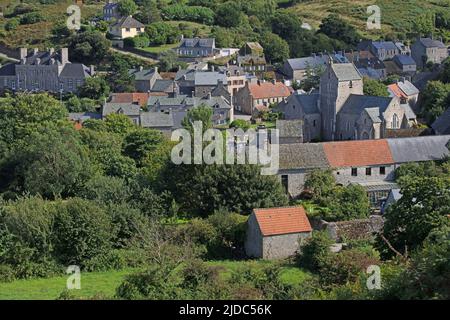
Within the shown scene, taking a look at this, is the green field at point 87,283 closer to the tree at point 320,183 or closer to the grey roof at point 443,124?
the tree at point 320,183

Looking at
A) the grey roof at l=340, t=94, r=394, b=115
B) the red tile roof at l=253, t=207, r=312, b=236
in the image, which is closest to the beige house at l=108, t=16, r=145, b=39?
the grey roof at l=340, t=94, r=394, b=115

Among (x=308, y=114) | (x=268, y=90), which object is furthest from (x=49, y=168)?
(x=268, y=90)

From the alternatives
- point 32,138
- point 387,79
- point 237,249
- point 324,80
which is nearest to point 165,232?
point 237,249

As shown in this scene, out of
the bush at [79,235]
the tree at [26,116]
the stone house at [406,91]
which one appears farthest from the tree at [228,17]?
the bush at [79,235]

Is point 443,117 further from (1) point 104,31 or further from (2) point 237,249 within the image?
(1) point 104,31

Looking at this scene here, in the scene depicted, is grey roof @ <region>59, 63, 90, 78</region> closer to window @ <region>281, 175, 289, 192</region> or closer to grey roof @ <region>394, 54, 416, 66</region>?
grey roof @ <region>394, 54, 416, 66</region>

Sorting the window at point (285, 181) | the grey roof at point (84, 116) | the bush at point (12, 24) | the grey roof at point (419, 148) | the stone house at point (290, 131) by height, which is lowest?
the bush at point (12, 24)
